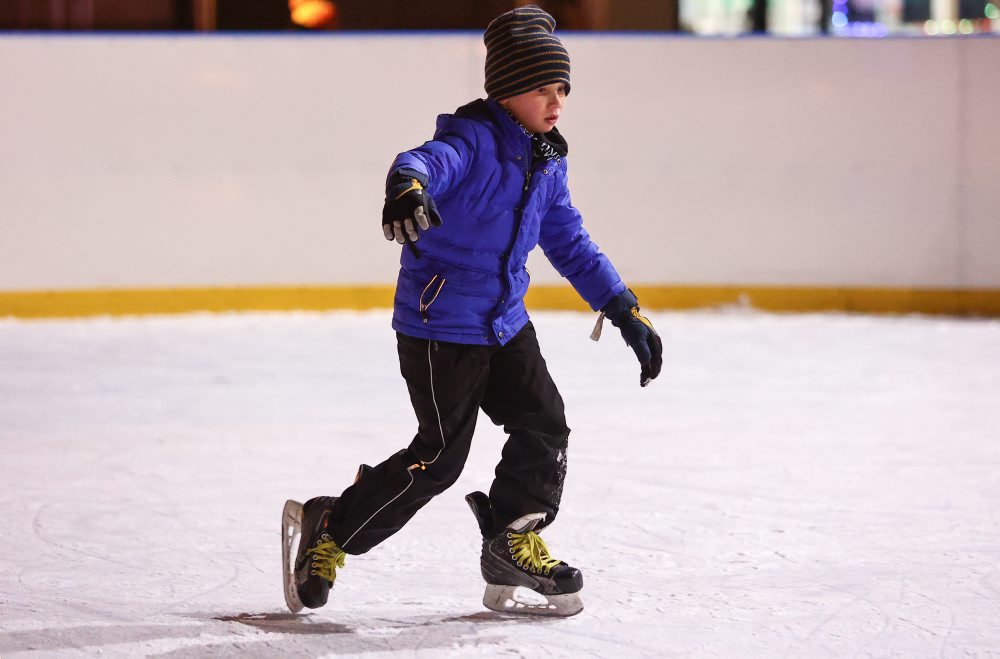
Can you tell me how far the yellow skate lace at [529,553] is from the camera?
2113mm

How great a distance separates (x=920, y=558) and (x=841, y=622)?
1.51 ft

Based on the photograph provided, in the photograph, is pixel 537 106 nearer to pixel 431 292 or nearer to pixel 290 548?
pixel 431 292

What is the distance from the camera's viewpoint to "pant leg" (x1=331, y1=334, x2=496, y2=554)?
2.04 m

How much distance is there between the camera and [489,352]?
2068mm

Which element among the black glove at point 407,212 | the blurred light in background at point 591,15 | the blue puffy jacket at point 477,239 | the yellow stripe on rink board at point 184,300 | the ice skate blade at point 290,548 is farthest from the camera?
the blurred light in background at point 591,15

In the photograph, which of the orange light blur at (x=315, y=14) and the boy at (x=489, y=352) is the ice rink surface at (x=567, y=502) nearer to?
the boy at (x=489, y=352)

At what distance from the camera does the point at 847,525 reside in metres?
2.71

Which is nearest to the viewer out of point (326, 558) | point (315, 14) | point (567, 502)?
point (326, 558)

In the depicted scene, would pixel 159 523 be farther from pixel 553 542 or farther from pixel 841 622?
pixel 841 622

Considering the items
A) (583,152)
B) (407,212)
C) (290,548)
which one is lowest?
(290,548)

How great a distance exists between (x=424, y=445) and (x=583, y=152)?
476 cm

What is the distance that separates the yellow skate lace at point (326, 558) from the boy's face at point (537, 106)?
30.7 inches

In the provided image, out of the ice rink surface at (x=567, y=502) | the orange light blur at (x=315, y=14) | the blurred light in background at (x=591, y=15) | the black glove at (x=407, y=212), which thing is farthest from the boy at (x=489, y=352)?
the orange light blur at (x=315, y=14)

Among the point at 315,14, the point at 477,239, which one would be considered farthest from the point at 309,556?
the point at 315,14
